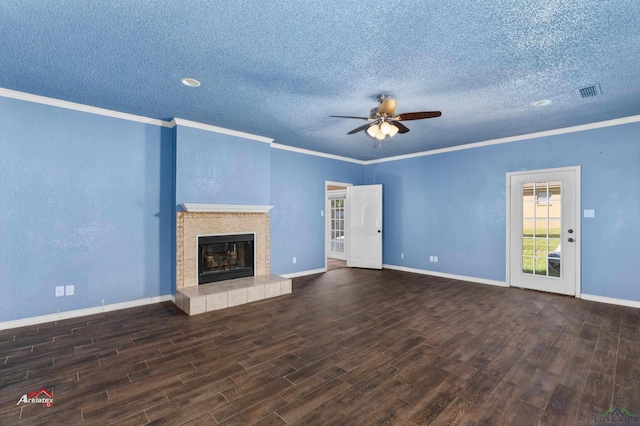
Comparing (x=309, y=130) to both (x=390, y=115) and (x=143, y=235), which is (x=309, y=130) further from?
(x=143, y=235)

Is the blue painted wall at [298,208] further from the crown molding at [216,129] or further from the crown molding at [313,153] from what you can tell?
the crown molding at [216,129]

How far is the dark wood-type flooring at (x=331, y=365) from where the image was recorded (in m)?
2.00

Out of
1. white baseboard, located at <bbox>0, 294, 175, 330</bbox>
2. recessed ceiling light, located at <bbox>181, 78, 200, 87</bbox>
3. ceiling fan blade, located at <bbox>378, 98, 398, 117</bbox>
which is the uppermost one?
recessed ceiling light, located at <bbox>181, 78, 200, 87</bbox>

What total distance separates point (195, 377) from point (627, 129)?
6.37m

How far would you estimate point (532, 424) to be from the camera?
1.88 meters

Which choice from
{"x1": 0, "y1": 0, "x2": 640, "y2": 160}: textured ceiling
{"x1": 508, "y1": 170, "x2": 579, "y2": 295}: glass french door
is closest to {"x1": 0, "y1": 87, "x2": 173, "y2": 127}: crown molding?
{"x1": 0, "y1": 0, "x2": 640, "y2": 160}: textured ceiling

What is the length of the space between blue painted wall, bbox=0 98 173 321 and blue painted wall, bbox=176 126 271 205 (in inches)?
12.2

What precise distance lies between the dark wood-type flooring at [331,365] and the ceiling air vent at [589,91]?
108 inches

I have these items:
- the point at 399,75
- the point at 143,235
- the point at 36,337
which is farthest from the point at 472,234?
the point at 36,337

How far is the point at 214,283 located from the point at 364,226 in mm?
3749

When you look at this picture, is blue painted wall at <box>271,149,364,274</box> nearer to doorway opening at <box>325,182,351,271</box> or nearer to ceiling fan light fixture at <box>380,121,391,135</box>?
doorway opening at <box>325,182,351,271</box>

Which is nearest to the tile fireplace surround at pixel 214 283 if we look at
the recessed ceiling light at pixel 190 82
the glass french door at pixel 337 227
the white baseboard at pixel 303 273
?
the white baseboard at pixel 303 273

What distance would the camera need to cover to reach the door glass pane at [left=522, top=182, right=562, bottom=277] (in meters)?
4.86

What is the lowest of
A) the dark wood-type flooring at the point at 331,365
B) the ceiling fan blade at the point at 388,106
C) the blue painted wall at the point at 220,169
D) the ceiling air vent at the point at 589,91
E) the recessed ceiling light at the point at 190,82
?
the dark wood-type flooring at the point at 331,365
